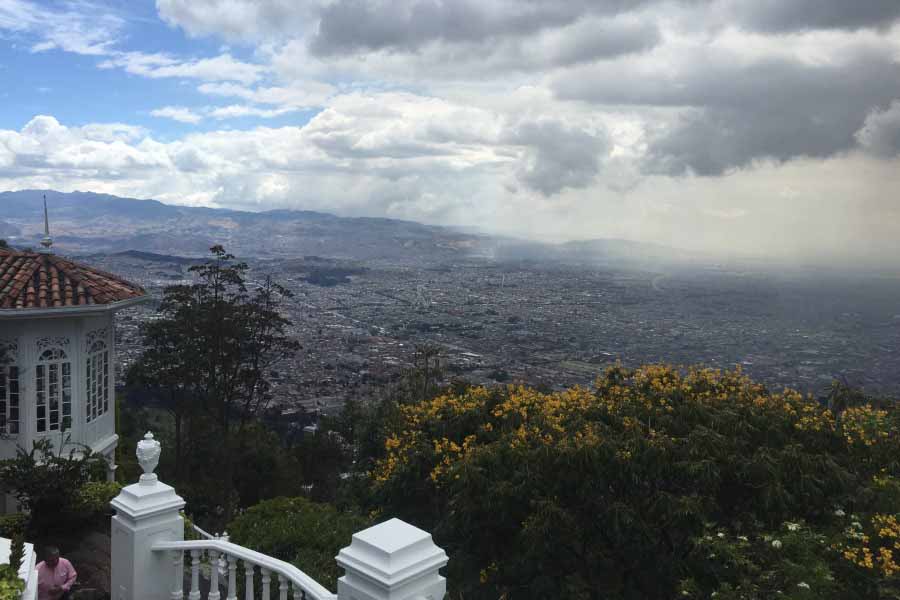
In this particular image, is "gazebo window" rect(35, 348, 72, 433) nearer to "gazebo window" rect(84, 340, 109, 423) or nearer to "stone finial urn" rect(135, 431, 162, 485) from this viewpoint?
"gazebo window" rect(84, 340, 109, 423)

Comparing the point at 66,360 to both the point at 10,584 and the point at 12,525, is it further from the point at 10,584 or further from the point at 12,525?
the point at 10,584

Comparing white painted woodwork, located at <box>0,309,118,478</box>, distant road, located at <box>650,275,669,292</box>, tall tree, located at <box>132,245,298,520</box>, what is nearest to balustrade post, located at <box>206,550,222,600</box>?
white painted woodwork, located at <box>0,309,118,478</box>

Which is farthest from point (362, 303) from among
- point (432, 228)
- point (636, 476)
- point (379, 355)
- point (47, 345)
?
point (432, 228)

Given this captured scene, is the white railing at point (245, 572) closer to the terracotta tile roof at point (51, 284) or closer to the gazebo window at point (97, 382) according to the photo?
the terracotta tile roof at point (51, 284)

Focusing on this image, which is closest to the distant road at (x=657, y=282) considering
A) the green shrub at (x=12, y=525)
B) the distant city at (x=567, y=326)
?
the distant city at (x=567, y=326)

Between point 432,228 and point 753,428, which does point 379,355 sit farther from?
point 432,228

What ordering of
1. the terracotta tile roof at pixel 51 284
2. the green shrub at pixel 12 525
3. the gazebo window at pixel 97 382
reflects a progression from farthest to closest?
the gazebo window at pixel 97 382
the terracotta tile roof at pixel 51 284
the green shrub at pixel 12 525
